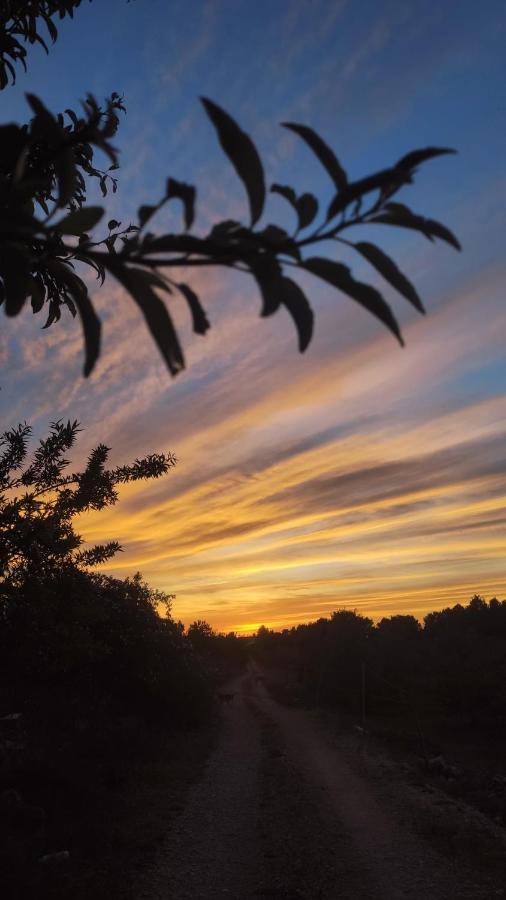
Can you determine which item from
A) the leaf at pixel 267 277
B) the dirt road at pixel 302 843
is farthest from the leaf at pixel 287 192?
the dirt road at pixel 302 843

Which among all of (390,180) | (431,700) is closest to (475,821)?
(390,180)

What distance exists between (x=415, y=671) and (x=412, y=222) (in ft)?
127

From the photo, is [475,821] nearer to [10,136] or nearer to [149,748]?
[149,748]

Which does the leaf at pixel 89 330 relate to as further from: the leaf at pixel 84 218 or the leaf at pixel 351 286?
the leaf at pixel 351 286

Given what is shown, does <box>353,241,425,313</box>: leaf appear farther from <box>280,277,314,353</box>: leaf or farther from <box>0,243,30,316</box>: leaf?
<box>0,243,30,316</box>: leaf

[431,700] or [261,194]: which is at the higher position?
[261,194]

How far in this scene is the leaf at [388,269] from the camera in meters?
1.05

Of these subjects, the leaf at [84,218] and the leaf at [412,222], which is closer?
the leaf at [412,222]

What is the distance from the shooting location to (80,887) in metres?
7.34

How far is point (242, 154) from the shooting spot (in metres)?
0.99

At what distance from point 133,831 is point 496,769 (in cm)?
1181

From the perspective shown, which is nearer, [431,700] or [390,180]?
[390,180]

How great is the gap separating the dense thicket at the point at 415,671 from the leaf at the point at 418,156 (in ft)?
72.9

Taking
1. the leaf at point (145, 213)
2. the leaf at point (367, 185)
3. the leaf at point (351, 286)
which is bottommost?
the leaf at point (351, 286)
